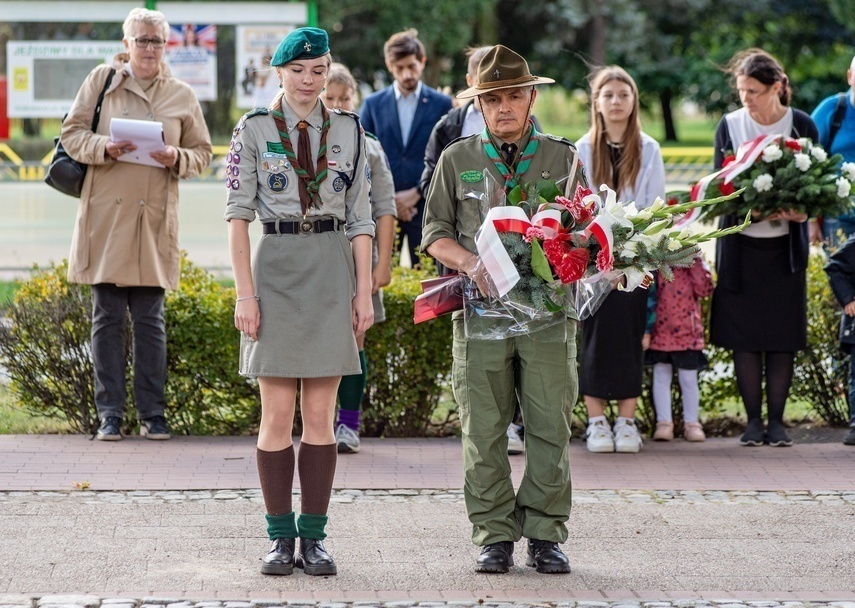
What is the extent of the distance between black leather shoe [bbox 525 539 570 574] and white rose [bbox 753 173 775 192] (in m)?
2.78

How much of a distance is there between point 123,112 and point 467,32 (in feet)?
102

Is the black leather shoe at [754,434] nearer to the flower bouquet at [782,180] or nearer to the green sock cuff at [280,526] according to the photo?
the flower bouquet at [782,180]

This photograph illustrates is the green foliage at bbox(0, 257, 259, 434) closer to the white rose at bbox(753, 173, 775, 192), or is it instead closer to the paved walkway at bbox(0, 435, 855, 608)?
the paved walkway at bbox(0, 435, 855, 608)

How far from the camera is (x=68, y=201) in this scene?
15672 millimetres

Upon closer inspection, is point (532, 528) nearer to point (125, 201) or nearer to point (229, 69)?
point (125, 201)

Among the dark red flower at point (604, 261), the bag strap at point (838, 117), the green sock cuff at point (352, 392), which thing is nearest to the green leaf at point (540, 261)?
the dark red flower at point (604, 261)

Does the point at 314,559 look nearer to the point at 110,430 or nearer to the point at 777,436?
the point at 110,430

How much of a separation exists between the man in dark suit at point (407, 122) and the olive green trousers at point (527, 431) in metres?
3.36

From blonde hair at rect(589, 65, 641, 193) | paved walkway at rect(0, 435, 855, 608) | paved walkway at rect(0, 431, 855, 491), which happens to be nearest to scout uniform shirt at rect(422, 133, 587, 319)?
paved walkway at rect(0, 435, 855, 608)

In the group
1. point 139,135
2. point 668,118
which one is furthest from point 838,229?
point 668,118

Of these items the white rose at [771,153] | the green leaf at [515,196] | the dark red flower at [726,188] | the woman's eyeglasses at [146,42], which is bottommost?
the green leaf at [515,196]

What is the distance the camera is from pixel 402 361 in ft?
24.5

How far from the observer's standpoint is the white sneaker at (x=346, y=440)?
7051 mm

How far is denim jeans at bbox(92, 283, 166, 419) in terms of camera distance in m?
7.21
